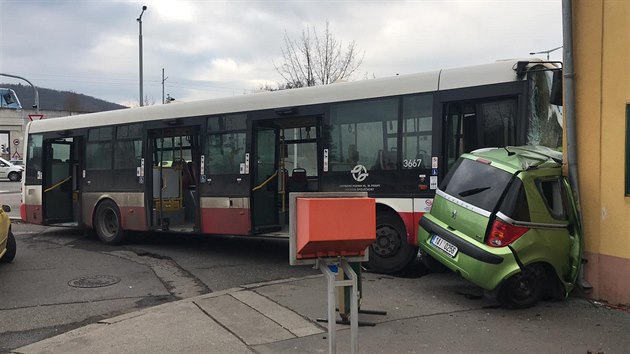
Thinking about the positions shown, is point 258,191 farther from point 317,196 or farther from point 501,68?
point 317,196

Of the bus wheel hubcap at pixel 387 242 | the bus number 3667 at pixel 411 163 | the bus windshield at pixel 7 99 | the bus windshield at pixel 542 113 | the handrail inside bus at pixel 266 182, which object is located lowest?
the bus wheel hubcap at pixel 387 242

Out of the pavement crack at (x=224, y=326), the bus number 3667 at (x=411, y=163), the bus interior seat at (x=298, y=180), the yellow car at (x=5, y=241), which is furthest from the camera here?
the bus interior seat at (x=298, y=180)

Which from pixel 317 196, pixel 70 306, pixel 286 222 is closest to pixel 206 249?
pixel 286 222

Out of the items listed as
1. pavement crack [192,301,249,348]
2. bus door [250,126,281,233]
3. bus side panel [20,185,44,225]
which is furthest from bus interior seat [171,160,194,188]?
pavement crack [192,301,249,348]

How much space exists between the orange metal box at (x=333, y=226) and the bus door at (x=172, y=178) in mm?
→ 6849

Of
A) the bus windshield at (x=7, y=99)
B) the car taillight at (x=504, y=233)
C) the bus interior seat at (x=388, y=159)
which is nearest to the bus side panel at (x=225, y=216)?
the bus interior seat at (x=388, y=159)

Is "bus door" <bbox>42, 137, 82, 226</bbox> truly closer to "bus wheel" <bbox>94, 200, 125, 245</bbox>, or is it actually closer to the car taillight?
"bus wheel" <bbox>94, 200, 125, 245</bbox>

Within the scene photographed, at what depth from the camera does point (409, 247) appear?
7.62 m

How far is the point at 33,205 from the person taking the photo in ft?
42.4

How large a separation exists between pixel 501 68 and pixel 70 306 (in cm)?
640

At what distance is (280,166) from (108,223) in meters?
4.52

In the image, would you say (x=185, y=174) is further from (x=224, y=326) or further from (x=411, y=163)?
(x=224, y=326)

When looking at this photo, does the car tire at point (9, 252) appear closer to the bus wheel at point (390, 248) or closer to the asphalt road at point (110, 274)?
the asphalt road at point (110, 274)

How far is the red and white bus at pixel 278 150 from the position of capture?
7.18 metres
